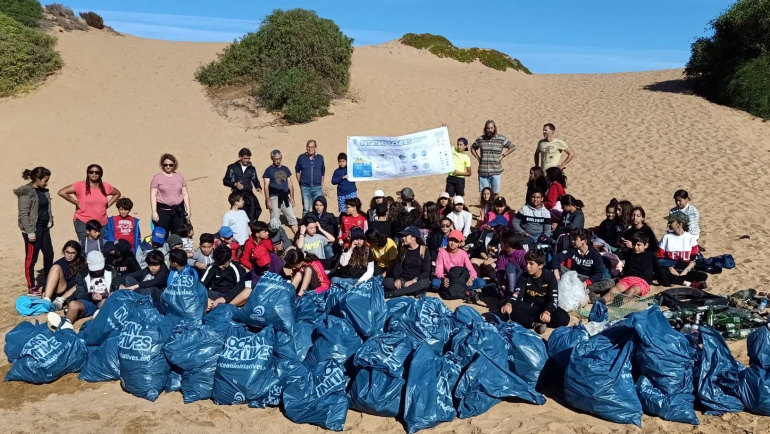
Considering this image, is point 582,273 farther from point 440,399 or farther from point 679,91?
point 679,91

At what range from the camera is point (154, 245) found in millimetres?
8336

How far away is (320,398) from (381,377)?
0.48 m

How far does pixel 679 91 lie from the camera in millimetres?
22516

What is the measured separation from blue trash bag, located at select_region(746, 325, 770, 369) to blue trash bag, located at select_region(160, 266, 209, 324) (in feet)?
15.0

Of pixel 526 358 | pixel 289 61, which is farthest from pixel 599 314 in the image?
pixel 289 61

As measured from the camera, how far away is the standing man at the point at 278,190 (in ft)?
32.4

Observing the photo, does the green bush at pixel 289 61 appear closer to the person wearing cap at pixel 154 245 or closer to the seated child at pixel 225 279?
the person wearing cap at pixel 154 245

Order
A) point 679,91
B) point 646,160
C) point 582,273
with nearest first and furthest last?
point 582,273 → point 646,160 → point 679,91

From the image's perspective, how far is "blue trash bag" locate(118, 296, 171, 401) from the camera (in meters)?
5.28

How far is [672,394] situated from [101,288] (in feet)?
18.9

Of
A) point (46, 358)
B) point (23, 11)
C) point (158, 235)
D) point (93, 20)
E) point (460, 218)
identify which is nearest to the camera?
point (46, 358)

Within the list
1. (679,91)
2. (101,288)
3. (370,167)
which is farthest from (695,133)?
(101,288)

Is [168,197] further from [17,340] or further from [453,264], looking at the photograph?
[453,264]

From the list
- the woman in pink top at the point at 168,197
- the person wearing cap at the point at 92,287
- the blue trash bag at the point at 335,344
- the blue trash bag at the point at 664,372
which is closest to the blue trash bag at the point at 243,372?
the blue trash bag at the point at 335,344
